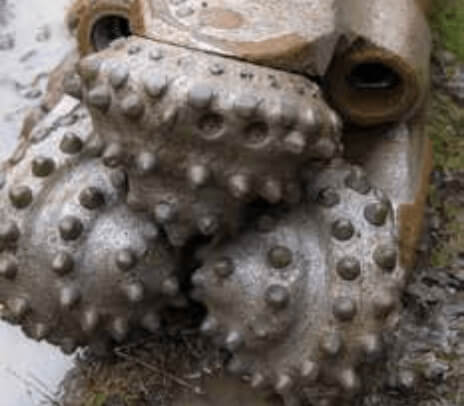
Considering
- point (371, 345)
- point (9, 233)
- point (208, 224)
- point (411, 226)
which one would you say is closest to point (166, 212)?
point (208, 224)

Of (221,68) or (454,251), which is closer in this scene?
(221,68)

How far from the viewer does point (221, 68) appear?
196cm

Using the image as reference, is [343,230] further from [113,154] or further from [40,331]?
[40,331]

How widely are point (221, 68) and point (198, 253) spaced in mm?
480

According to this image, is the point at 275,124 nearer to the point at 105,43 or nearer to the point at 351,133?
the point at 351,133

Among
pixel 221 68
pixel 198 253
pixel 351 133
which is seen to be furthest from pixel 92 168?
pixel 351 133

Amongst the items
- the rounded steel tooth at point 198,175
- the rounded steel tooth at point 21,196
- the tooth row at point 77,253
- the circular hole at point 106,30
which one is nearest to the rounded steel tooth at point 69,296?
the tooth row at point 77,253

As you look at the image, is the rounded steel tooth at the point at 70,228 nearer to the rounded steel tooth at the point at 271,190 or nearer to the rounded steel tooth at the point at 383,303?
the rounded steel tooth at the point at 271,190

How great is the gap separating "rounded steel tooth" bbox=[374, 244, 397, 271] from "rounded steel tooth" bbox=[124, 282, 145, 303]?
1.73 ft

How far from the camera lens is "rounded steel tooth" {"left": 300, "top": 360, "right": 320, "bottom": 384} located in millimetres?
2080

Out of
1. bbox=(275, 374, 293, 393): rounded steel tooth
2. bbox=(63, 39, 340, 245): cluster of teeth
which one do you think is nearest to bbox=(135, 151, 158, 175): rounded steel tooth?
bbox=(63, 39, 340, 245): cluster of teeth

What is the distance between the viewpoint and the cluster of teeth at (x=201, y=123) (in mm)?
1908

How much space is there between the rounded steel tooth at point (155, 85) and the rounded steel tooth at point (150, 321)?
1.96 ft

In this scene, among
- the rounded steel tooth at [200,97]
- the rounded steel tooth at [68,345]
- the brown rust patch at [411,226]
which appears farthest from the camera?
the brown rust patch at [411,226]
